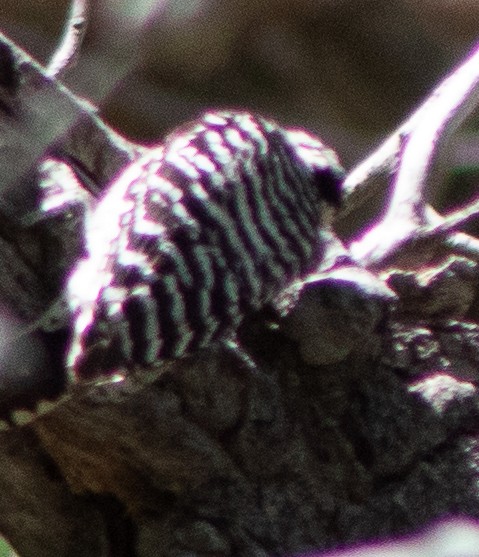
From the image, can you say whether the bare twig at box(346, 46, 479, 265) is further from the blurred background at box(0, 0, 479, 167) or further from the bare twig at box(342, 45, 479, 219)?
the blurred background at box(0, 0, 479, 167)

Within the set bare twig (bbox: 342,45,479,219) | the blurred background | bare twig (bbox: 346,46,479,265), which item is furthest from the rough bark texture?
the blurred background

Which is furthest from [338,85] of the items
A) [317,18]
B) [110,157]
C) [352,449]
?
[352,449]

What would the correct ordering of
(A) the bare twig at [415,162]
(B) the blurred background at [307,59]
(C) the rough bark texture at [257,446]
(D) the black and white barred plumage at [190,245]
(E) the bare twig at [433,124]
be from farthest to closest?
(B) the blurred background at [307,59], (E) the bare twig at [433,124], (A) the bare twig at [415,162], (C) the rough bark texture at [257,446], (D) the black and white barred plumage at [190,245]

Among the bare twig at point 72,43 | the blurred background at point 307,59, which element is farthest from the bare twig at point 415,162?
the blurred background at point 307,59

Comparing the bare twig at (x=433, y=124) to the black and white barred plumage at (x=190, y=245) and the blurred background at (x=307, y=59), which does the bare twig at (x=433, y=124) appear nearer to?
the black and white barred plumage at (x=190, y=245)

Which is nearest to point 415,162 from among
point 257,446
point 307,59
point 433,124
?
point 433,124
